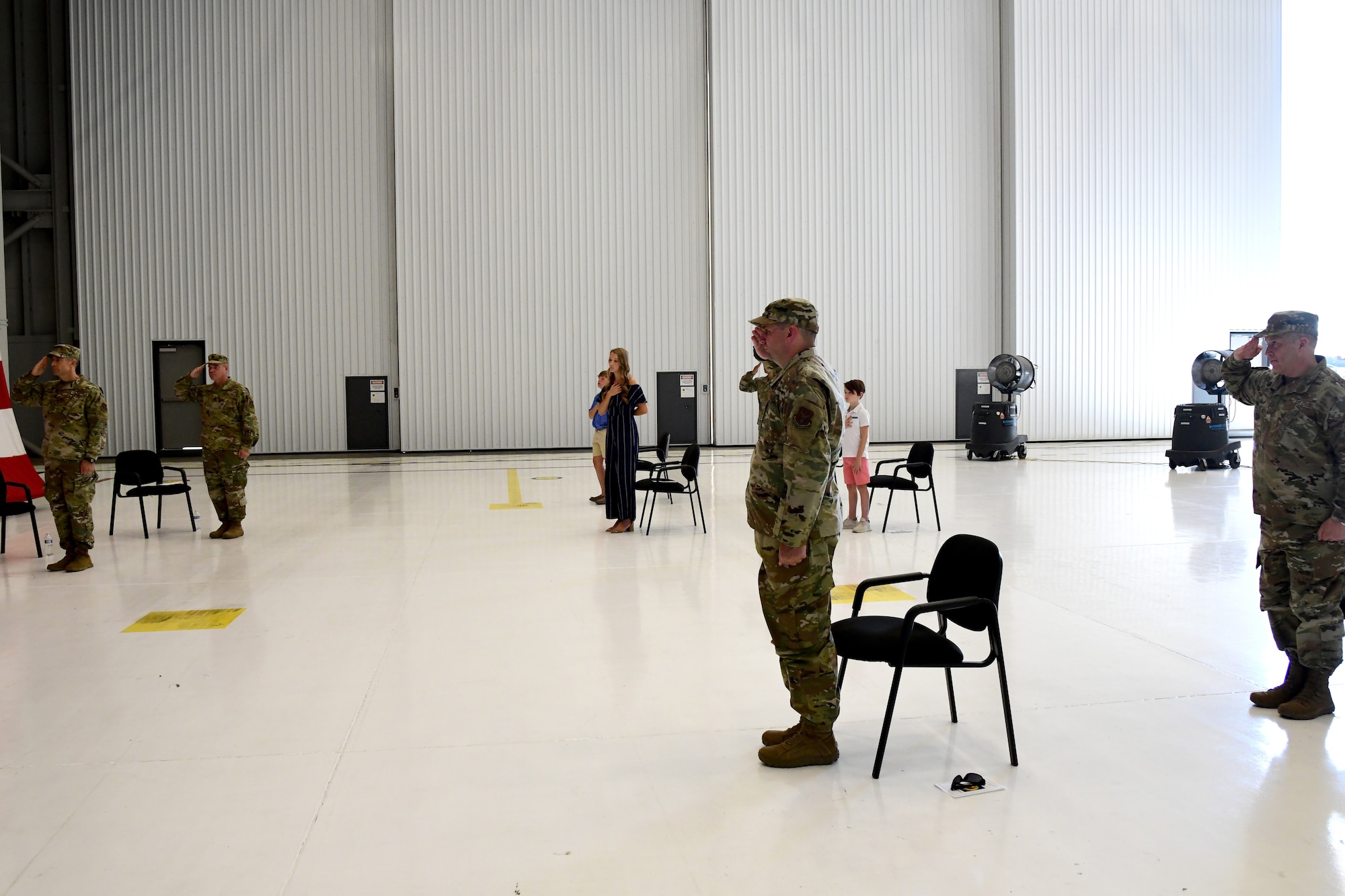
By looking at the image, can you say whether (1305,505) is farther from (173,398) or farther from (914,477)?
(173,398)

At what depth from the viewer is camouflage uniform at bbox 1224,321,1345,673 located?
12.3 ft

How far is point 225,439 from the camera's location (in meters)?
9.12

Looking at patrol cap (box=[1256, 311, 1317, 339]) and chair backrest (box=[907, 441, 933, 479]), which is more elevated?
patrol cap (box=[1256, 311, 1317, 339])

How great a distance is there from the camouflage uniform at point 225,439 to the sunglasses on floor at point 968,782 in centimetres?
770

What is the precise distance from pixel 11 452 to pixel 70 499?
3925 millimetres

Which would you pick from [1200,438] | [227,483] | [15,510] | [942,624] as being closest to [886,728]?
[942,624]

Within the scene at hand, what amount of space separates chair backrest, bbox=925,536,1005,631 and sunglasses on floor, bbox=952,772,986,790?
20.1 inches

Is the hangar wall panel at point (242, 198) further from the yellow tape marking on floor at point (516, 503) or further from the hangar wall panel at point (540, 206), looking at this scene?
the yellow tape marking on floor at point (516, 503)

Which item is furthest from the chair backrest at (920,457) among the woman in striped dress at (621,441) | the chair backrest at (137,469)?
the chair backrest at (137,469)

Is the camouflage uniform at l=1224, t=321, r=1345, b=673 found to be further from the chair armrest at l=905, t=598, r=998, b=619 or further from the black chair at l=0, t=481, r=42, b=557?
the black chair at l=0, t=481, r=42, b=557

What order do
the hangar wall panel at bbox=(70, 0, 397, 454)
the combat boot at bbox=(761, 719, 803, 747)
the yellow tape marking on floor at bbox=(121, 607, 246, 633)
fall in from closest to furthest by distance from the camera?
the combat boot at bbox=(761, 719, 803, 747)
the yellow tape marking on floor at bbox=(121, 607, 246, 633)
the hangar wall panel at bbox=(70, 0, 397, 454)

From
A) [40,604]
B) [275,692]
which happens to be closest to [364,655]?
[275,692]

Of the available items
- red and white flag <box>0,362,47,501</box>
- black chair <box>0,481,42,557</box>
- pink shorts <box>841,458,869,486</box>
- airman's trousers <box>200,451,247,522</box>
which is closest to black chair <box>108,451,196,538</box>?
airman's trousers <box>200,451,247,522</box>

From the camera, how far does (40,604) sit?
6203 mm
